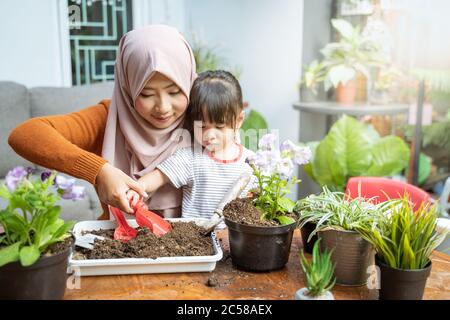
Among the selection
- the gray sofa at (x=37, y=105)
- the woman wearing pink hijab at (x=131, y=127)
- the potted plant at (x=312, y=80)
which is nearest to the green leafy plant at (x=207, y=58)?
the potted plant at (x=312, y=80)

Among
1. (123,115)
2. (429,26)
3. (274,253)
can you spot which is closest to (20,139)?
(123,115)

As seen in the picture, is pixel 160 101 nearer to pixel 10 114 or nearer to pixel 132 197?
pixel 132 197

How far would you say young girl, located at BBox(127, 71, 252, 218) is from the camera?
4.74 ft

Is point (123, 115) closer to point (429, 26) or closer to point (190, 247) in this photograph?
point (190, 247)

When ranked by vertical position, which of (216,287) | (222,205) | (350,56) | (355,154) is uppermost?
(350,56)

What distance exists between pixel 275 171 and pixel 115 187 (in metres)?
0.41

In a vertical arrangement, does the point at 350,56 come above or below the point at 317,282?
above

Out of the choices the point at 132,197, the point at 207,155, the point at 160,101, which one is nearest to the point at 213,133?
the point at 207,155

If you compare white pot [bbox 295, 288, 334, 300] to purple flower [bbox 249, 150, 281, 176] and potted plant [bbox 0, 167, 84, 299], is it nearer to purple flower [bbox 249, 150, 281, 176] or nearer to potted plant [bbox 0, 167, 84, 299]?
purple flower [bbox 249, 150, 281, 176]

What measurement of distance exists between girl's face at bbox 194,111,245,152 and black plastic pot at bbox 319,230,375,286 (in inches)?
20.4

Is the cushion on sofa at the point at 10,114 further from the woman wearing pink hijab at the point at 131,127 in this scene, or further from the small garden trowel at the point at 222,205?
the small garden trowel at the point at 222,205

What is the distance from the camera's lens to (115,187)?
4.01 feet

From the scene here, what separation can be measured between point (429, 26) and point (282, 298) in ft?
9.76

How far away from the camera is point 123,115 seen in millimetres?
1514
